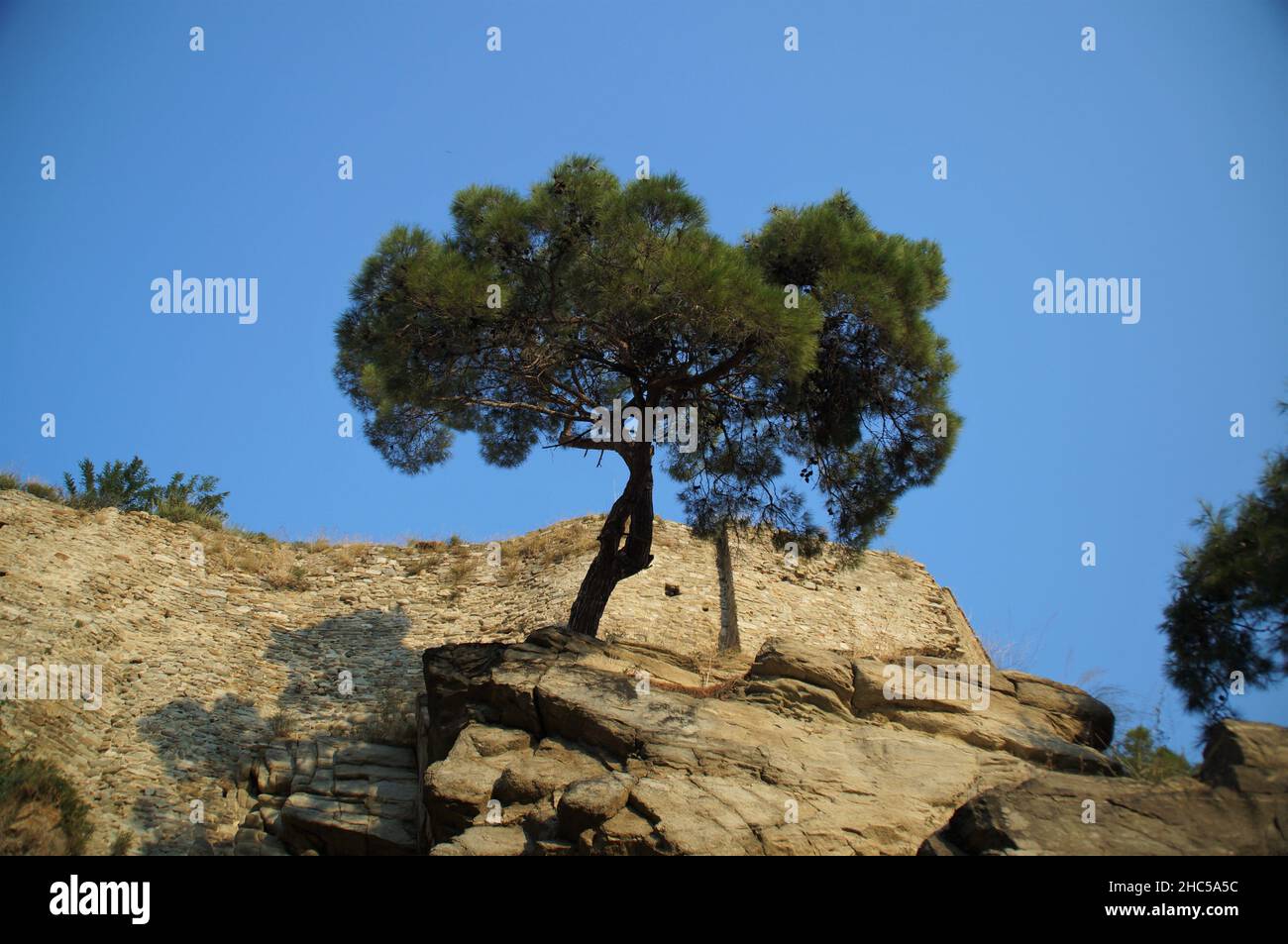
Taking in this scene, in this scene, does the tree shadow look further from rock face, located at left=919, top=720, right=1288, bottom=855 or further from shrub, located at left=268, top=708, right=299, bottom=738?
rock face, located at left=919, top=720, right=1288, bottom=855

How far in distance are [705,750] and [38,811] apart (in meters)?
5.93

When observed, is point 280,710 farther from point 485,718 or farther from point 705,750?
point 705,750

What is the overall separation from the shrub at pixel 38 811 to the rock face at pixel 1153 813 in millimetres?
7364

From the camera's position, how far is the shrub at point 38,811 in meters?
9.47

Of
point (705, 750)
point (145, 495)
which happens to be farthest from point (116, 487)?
point (705, 750)

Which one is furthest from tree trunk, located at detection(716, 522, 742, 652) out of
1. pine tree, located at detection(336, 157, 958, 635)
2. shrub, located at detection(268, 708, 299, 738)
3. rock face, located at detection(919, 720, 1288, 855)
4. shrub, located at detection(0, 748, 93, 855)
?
shrub, located at detection(0, 748, 93, 855)

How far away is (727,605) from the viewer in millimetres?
17281

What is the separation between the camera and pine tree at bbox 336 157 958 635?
458 inches

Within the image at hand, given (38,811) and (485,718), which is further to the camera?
(485,718)

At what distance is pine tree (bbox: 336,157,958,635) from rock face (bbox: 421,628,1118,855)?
1.80 m

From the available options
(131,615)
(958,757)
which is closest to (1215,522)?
(958,757)

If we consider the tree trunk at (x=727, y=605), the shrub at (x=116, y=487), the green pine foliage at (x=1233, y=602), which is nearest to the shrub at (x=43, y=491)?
the shrub at (x=116, y=487)

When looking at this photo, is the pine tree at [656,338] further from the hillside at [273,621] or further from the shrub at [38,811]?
the shrub at [38,811]
